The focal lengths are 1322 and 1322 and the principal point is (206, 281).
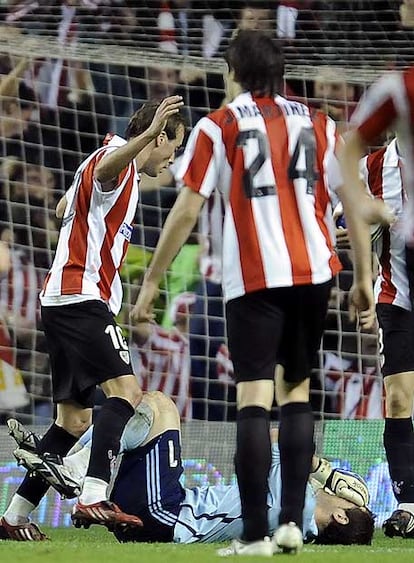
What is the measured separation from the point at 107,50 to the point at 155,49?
1.59 ft

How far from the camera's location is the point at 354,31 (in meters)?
9.55

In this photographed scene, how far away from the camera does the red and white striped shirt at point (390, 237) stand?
5.99 meters

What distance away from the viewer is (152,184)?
9.42 m

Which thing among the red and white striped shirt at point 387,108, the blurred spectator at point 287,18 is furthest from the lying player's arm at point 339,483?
the blurred spectator at point 287,18

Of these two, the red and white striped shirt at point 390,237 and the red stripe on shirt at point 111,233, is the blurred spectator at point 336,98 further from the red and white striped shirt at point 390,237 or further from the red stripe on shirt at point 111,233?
the red stripe on shirt at point 111,233

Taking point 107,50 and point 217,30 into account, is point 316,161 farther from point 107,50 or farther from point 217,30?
point 217,30

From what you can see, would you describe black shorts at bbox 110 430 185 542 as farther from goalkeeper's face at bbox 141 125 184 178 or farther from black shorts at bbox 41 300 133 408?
goalkeeper's face at bbox 141 125 184 178

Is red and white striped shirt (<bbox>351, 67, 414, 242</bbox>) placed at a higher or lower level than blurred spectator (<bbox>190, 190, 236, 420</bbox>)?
higher

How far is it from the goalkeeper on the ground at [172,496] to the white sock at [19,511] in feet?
0.21

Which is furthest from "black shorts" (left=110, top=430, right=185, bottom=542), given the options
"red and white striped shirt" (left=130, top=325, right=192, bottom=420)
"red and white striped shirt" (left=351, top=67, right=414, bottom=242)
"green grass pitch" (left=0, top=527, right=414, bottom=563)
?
"red and white striped shirt" (left=130, top=325, right=192, bottom=420)

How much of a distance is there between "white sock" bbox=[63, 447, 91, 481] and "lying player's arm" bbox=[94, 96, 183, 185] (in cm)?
116

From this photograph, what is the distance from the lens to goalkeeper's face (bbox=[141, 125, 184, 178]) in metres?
5.85

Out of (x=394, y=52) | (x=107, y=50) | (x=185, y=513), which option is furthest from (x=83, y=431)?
(x=394, y=52)

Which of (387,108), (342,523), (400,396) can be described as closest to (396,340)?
(400,396)
